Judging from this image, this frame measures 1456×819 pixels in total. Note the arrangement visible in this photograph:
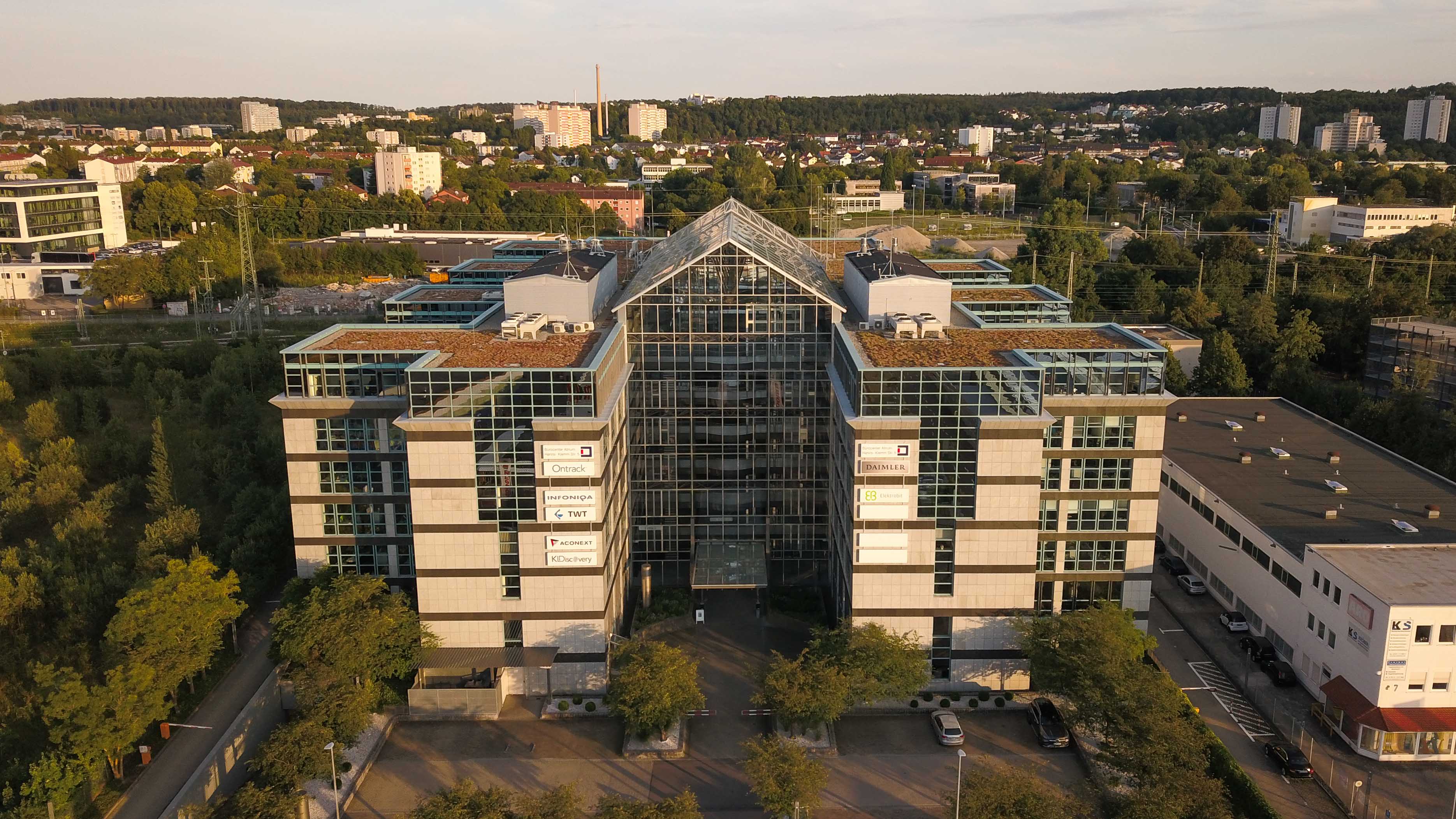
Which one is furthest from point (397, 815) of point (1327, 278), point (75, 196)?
point (75, 196)

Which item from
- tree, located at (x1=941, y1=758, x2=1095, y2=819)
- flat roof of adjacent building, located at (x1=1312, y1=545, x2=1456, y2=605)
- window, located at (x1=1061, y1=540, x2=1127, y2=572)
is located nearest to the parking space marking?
window, located at (x1=1061, y1=540, x2=1127, y2=572)

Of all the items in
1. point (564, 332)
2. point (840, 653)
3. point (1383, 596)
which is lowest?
point (840, 653)

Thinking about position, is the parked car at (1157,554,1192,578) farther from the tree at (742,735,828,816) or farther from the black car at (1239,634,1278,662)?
the tree at (742,735,828,816)

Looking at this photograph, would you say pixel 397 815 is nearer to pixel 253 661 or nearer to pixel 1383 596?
pixel 253 661

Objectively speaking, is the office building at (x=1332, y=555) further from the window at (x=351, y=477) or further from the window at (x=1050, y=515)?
the window at (x=351, y=477)

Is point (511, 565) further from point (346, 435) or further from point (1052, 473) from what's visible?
point (1052, 473)

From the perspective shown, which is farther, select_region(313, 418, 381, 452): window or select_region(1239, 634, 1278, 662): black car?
select_region(1239, 634, 1278, 662): black car

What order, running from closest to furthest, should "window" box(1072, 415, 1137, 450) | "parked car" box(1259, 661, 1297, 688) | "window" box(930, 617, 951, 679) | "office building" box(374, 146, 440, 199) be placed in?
"window" box(930, 617, 951, 679) < "window" box(1072, 415, 1137, 450) < "parked car" box(1259, 661, 1297, 688) < "office building" box(374, 146, 440, 199)
